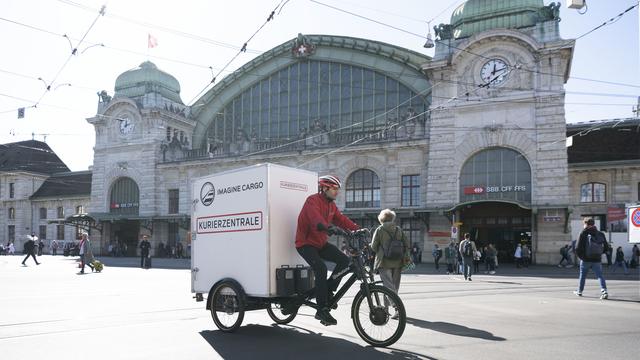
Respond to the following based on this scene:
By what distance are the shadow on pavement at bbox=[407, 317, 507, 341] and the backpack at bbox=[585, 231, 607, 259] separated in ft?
18.8

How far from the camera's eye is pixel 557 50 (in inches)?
1261

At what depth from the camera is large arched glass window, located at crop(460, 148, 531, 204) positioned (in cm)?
3266

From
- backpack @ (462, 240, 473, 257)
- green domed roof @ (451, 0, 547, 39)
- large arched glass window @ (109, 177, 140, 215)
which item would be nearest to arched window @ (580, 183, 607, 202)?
green domed roof @ (451, 0, 547, 39)

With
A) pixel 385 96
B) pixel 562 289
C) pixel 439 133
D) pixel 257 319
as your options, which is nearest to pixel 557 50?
pixel 439 133

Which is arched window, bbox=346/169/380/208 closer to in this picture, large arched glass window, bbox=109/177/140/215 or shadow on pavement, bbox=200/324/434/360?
large arched glass window, bbox=109/177/140/215

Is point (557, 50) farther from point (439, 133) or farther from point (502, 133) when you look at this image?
point (439, 133)

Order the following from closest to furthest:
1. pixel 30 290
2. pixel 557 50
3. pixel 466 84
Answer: pixel 30 290
pixel 557 50
pixel 466 84

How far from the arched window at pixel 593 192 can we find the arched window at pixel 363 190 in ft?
43.9

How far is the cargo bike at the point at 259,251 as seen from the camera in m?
7.33

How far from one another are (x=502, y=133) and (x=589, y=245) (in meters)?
21.3

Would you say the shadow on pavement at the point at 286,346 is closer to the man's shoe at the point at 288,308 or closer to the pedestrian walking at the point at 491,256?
the man's shoe at the point at 288,308

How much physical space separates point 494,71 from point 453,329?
92.9ft

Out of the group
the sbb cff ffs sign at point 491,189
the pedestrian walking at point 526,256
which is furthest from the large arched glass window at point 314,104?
the pedestrian walking at point 526,256

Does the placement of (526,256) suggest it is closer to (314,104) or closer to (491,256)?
(491,256)
